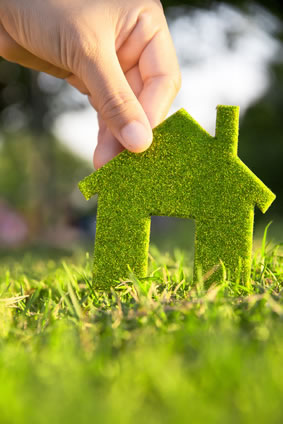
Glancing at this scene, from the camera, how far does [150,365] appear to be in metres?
0.69

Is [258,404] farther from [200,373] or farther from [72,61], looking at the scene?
[72,61]

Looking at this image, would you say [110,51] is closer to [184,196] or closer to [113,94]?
[113,94]

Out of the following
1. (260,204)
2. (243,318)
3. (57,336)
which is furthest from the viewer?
(260,204)

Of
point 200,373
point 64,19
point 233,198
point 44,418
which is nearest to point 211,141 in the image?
point 233,198

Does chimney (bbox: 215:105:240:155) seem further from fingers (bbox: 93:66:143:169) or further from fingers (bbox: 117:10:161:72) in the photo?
fingers (bbox: 117:10:161:72)

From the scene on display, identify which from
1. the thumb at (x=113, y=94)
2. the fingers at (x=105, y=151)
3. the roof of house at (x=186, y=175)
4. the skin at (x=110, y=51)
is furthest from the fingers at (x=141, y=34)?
the roof of house at (x=186, y=175)

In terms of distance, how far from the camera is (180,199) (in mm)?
1542

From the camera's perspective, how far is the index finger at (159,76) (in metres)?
1.95

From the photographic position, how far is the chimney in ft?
5.02

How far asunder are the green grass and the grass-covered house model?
1.25 feet

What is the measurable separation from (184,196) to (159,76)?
83 cm

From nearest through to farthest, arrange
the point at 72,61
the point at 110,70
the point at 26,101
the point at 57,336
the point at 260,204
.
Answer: the point at 57,336 < the point at 260,204 < the point at 110,70 < the point at 72,61 < the point at 26,101

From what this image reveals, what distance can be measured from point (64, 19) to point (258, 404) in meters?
1.79

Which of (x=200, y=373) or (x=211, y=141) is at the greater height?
(x=211, y=141)
